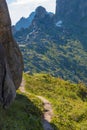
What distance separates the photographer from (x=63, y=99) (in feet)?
165

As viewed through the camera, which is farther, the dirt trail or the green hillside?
the dirt trail

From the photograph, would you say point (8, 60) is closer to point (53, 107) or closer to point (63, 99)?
point (53, 107)

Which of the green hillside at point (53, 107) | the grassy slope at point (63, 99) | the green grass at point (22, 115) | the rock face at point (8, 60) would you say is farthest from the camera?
the grassy slope at point (63, 99)

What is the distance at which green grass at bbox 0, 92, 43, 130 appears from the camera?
104 ft

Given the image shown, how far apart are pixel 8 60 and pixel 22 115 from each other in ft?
18.8

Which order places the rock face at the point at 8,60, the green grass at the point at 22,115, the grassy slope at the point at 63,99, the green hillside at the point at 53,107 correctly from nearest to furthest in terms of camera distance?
the green grass at the point at 22,115, the rock face at the point at 8,60, the green hillside at the point at 53,107, the grassy slope at the point at 63,99

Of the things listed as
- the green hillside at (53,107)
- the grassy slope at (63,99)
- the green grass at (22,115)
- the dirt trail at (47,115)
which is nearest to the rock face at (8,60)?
the green grass at (22,115)

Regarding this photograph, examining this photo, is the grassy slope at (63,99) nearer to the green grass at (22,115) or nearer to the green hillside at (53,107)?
the green hillside at (53,107)

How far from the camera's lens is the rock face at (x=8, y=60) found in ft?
105

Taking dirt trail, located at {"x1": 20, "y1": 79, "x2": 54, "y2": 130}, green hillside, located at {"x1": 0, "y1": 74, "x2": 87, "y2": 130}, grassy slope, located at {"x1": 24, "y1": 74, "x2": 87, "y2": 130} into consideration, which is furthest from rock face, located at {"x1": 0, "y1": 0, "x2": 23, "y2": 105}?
grassy slope, located at {"x1": 24, "y1": 74, "x2": 87, "y2": 130}

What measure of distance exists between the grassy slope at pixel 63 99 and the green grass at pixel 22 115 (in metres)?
2.38

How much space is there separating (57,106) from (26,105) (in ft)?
21.3

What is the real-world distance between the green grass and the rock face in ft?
5.89

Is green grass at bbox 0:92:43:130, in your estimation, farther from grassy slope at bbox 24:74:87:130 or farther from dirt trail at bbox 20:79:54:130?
grassy slope at bbox 24:74:87:130
